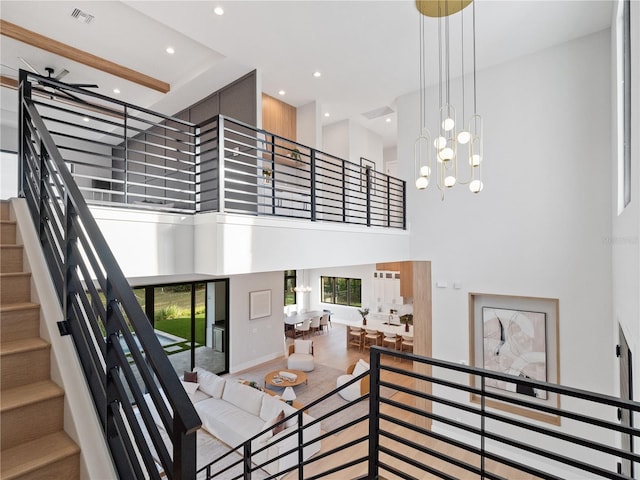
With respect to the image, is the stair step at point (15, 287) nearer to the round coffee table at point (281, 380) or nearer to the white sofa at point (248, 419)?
the white sofa at point (248, 419)

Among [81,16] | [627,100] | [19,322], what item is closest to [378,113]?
[627,100]

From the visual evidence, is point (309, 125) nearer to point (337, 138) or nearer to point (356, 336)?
point (337, 138)

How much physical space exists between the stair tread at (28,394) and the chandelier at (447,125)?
10.4 feet

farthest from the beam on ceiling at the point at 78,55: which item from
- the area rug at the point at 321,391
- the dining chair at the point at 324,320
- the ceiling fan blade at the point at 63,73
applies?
the dining chair at the point at 324,320

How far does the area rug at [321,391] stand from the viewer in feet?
20.7

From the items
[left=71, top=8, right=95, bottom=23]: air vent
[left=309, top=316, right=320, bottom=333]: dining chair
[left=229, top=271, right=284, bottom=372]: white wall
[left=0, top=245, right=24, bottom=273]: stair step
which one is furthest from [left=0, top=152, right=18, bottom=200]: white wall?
[left=309, top=316, right=320, bottom=333]: dining chair

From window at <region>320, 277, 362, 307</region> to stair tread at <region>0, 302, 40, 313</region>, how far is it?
11.4m

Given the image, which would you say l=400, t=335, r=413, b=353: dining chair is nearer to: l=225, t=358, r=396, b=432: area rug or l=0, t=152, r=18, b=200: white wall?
l=225, t=358, r=396, b=432: area rug

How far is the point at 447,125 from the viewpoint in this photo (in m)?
3.13

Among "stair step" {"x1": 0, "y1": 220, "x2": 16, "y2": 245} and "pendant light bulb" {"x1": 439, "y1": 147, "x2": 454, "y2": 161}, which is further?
"pendant light bulb" {"x1": 439, "y1": 147, "x2": 454, "y2": 161}

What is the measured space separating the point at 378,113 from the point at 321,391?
6.36 metres

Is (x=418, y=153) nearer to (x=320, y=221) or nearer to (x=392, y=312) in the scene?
(x=320, y=221)

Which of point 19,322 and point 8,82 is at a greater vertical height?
point 8,82

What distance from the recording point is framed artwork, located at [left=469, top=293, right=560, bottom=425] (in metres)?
4.45
